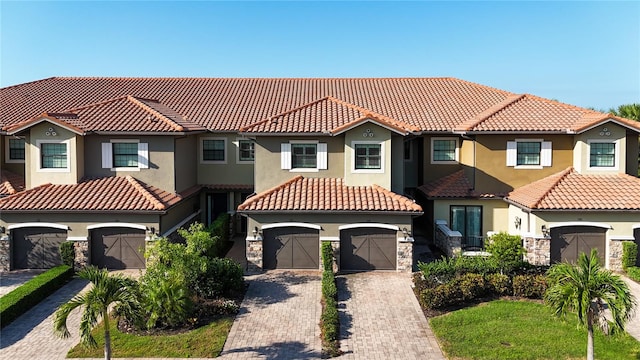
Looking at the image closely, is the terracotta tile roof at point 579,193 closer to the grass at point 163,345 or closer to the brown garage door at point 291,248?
the brown garage door at point 291,248

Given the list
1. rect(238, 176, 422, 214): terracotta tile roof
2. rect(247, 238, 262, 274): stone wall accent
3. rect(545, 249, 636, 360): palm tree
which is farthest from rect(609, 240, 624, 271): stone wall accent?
rect(247, 238, 262, 274): stone wall accent

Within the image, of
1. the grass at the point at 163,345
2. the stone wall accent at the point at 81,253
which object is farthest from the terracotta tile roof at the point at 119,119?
the grass at the point at 163,345

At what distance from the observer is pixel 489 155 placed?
24.5 metres

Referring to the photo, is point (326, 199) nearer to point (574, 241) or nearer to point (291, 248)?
point (291, 248)

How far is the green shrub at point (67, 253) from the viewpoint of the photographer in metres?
20.5

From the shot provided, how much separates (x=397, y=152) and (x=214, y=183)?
1081 cm

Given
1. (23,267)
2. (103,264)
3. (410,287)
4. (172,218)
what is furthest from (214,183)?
(410,287)

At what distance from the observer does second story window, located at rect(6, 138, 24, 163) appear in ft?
84.5

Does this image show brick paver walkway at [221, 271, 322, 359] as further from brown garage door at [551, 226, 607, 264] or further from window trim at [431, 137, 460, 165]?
brown garage door at [551, 226, 607, 264]

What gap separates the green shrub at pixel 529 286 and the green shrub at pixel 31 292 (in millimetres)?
17184

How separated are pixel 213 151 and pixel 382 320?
617 inches

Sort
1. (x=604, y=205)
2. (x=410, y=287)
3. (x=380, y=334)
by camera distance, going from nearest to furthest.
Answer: (x=380, y=334) → (x=410, y=287) → (x=604, y=205)

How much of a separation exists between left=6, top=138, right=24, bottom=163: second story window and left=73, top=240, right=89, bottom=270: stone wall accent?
8.36 meters

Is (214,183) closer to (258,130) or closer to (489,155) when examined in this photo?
(258,130)
